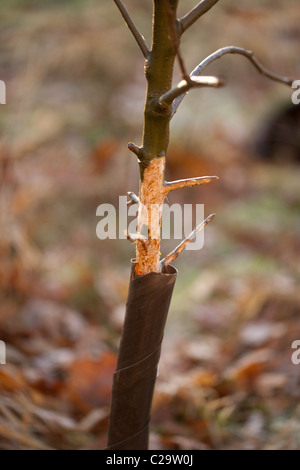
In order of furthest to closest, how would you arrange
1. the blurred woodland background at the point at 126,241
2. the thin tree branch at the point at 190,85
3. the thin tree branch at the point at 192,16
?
the blurred woodland background at the point at 126,241 → the thin tree branch at the point at 192,16 → the thin tree branch at the point at 190,85

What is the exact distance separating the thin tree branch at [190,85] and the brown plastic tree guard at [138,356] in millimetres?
174

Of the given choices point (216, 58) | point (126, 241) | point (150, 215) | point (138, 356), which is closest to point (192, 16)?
point (216, 58)

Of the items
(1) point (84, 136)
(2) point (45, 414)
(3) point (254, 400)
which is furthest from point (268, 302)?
(1) point (84, 136)

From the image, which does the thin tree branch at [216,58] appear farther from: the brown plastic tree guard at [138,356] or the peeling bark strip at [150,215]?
the brown plastic tree guard at [138,356]

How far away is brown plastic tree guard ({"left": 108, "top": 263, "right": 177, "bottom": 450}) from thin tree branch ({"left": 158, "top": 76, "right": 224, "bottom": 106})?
17cm

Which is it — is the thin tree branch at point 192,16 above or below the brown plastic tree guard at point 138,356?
above

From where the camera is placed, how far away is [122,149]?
8.02 ft

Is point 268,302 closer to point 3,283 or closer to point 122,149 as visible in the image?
point 3,283

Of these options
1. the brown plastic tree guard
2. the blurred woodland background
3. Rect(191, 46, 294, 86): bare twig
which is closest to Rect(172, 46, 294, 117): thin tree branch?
Rect(191, 46, 294, 86): bare twig

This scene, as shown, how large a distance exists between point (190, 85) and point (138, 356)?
0.93 ft

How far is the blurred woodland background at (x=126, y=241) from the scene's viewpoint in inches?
37.3

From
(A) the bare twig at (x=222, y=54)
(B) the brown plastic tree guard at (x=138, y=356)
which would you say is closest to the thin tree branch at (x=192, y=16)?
(A) the bare twig at (x=222, y=54)

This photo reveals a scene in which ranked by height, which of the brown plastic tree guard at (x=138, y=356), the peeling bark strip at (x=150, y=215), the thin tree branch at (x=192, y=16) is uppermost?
the thin tree branch at (x=192, y=16)

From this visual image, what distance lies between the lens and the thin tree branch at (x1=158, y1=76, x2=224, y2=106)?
1.18ft
